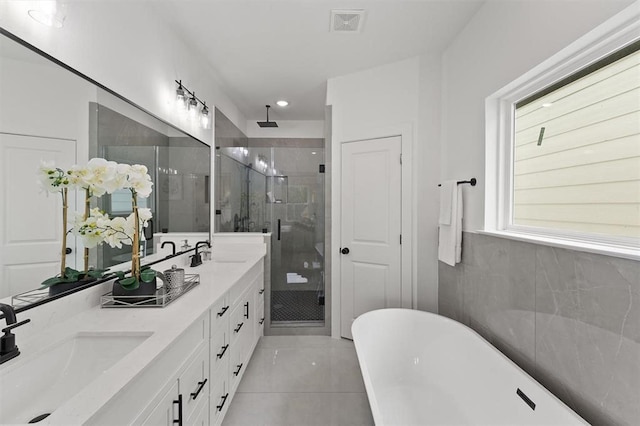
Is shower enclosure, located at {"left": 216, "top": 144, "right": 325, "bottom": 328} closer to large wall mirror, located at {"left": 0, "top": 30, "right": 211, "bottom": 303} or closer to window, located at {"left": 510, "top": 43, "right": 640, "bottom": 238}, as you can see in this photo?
large wall mirror, located at {"left": 0, "top": 30, "right": 211, "bottom": 303}

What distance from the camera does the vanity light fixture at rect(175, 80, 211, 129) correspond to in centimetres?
208

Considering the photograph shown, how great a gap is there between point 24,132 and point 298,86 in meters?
2.44

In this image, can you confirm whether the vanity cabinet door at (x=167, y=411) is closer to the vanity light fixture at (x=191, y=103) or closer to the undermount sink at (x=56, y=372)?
the undermount sink at (x=56, y=372)

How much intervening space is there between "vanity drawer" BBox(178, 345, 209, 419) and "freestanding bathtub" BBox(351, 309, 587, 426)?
0.78 metres

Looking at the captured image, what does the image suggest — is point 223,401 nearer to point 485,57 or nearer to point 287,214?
point 287,214

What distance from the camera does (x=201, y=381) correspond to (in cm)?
127

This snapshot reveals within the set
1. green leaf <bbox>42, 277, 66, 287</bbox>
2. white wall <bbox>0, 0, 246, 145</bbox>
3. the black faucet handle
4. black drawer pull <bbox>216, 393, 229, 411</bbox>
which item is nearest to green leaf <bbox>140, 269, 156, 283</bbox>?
green leaf <bbox>42, 277, 66, 287</bbox>

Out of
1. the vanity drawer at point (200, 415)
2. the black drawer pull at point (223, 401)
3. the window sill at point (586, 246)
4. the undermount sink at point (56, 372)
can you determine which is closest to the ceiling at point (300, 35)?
the window sill at point (586, 246)

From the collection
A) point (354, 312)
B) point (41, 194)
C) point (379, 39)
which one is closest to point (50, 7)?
point (41, 194)

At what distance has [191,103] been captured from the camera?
7.31 ft

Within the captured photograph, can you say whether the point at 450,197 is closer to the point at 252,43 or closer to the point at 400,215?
the point at 400,215

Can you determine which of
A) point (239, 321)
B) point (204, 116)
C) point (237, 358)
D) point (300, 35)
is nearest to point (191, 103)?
point (204, 116)

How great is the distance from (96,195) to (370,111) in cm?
228

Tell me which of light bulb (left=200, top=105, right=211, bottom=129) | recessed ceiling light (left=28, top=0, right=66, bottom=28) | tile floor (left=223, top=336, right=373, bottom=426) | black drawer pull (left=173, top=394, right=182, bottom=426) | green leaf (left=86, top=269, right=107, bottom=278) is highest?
light bulb (left=200, top=105, right=211, bottom=129)
